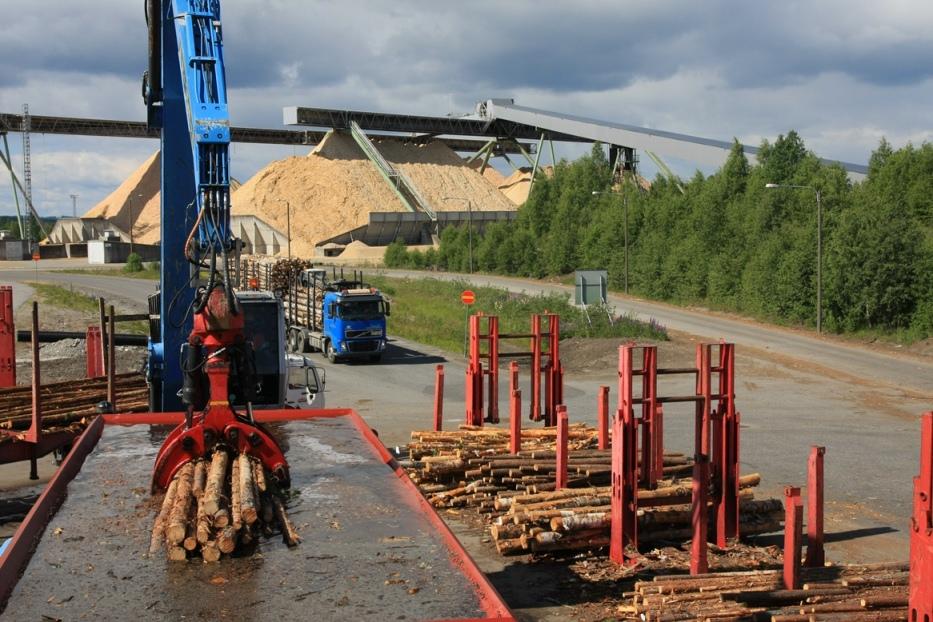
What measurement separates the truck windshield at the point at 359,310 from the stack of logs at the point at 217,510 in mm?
26375

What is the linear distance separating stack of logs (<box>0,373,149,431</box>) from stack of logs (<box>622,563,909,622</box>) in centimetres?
989

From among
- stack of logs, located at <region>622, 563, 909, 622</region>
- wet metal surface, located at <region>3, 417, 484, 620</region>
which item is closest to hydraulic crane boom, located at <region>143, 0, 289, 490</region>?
wet metal surface, located at <region>3, 417, 484, 620</region>

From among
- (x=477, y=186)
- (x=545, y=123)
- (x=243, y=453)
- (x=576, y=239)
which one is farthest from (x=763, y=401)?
(x=477, y=186)

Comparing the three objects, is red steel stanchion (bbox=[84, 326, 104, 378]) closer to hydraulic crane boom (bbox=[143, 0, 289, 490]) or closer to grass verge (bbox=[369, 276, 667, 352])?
hydraulic crane boom (bbox=[143, 0, 289, 490])

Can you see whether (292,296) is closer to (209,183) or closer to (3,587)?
(209,183)

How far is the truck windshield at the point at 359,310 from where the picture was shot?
115 ft

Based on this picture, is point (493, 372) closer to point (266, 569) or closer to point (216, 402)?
point (216, 402)

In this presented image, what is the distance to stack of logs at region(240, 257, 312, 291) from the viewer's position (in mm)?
43225

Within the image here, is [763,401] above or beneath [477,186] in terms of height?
beneath

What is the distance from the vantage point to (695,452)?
40.6ft

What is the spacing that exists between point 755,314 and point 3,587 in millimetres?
45120

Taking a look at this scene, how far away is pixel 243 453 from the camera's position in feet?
28.4

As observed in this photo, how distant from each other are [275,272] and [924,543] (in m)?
38.8

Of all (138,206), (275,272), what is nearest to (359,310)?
(275,272)
